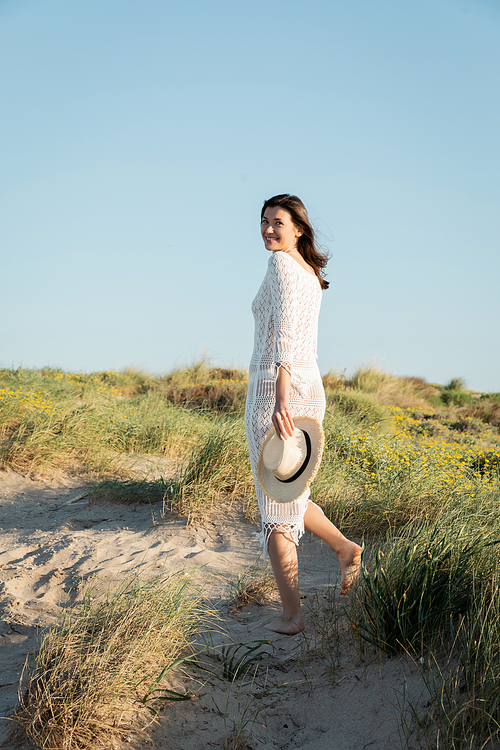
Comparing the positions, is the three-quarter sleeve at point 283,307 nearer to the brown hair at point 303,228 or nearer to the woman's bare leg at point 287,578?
the brown hair at point 303,228

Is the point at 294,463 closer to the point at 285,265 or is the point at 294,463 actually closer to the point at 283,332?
the point at 283,332

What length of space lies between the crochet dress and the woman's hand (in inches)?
2.9

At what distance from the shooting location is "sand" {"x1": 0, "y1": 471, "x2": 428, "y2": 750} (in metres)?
2.28

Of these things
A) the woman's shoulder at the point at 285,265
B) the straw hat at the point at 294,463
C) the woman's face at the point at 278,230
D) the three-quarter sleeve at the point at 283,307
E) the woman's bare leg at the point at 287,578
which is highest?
the woman's face at the point at 278,230

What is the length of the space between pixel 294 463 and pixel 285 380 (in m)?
0.48

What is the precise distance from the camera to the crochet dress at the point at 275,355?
121 inches

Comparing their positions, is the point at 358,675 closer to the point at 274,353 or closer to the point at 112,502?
the point at 274,353

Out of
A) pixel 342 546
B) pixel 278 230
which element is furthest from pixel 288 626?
pixel 278 230

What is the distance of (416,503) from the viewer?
5.05 metres

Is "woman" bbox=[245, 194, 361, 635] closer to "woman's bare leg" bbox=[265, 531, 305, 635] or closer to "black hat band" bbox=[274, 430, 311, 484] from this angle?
"woman's bare leg" bbox=[265, 531, 305, 635]

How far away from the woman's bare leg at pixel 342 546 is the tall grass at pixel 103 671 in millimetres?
936

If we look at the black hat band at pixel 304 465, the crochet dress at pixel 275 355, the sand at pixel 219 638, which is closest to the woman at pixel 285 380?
the crochet dress at pixel 275 355

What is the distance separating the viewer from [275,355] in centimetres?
299

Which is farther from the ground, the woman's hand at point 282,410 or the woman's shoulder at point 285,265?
the woman's shoulder at point 285,265
